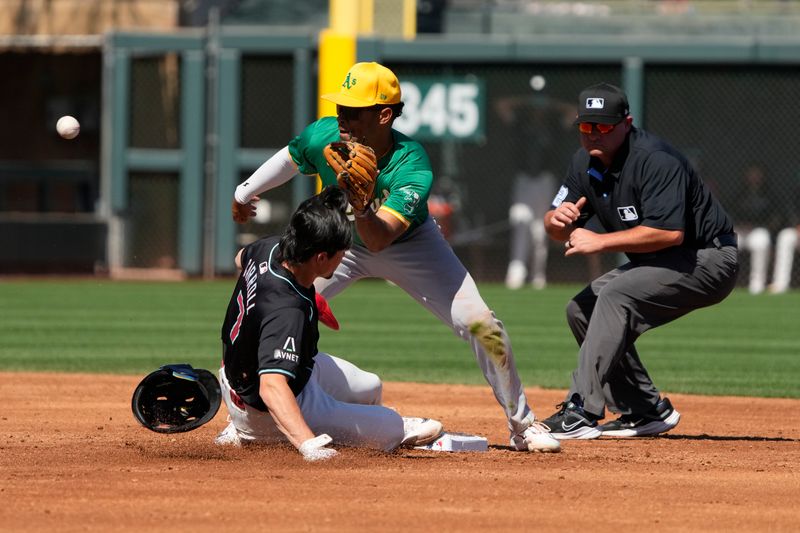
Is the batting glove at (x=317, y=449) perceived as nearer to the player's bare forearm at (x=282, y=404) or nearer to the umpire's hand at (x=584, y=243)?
the player's bare forearm at (x=282, y=404)

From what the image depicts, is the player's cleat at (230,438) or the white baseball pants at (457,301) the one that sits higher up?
the white baseball pants at (457,301)

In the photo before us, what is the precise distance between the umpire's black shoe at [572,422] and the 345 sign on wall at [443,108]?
44.6 ft

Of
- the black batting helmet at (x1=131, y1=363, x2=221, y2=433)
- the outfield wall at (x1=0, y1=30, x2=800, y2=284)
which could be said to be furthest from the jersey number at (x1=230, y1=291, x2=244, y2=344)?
the outfield wall at (x1=0, y1=30, x2=800, y2=284)

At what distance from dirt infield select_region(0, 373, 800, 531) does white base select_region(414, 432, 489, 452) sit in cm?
8

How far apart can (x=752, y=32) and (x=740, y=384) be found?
14.0 metres

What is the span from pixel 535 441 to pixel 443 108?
14.4 m

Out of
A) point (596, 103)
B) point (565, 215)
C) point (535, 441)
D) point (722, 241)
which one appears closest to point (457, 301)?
point (535, 441)

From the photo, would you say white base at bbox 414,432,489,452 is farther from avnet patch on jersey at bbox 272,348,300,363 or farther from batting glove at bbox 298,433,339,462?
avnet patch on jersey at bbox 272,348,300,363

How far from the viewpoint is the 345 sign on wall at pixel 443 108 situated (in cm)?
2017

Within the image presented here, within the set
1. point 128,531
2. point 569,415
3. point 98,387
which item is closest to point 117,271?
point 98,387

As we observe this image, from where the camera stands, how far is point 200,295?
17.4 meters

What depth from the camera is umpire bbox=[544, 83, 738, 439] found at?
6.53 metres

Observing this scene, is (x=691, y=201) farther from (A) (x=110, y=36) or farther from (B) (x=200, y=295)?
(A) (x=110, y=36)

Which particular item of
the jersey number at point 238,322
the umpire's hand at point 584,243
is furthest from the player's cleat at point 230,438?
the umpire's hand at point 584,243
